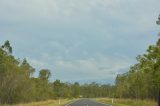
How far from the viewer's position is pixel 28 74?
247 feet

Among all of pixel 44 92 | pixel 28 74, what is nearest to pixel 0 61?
pixel 28 74

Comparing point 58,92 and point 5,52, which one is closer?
point 5,52

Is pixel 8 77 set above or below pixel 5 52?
below

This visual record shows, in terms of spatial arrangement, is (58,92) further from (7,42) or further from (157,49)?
(157,49)

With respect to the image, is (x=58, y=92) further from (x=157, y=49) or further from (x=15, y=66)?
(x=157, y=49)

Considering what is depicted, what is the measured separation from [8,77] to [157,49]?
33311 mm

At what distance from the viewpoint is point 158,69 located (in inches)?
1355

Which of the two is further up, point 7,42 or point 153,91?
point 7,42

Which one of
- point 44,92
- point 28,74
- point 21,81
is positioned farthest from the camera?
point 44,92

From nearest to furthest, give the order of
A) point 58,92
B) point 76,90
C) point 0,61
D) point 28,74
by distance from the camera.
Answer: point 0,61
point 28,74
point 58,92
point 76,90

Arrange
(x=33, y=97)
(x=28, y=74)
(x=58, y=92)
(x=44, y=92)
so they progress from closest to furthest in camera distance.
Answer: (x=28, y=74) < (x=33, y=97) < (x=44, y=92) < (x=58, y=92)

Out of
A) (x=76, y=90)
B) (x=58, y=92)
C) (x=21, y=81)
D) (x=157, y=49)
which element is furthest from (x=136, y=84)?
(x=76, y=90)

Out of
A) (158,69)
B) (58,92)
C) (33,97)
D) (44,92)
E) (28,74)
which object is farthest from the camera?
(58,92)

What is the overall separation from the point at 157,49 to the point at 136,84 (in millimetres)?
34171
